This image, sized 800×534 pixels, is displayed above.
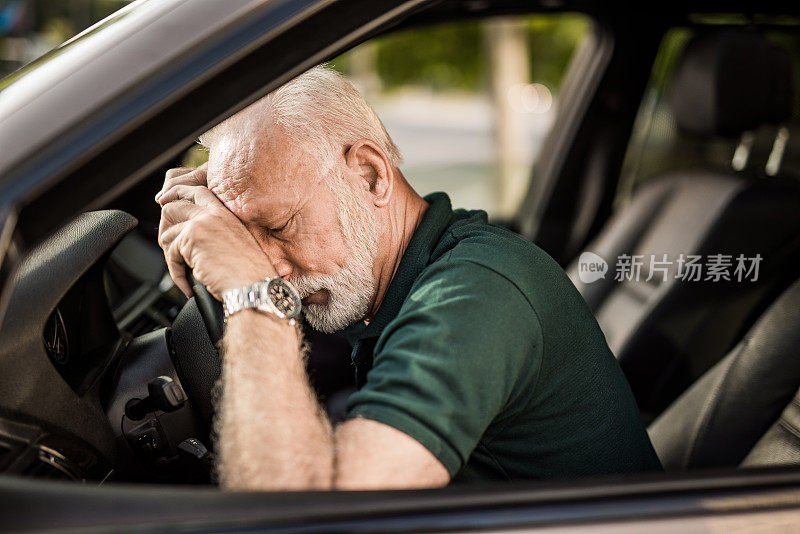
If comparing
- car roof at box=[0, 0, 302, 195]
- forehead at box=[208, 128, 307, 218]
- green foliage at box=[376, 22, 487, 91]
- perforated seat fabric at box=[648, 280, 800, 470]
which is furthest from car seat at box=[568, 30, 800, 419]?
green foliage at box=[376, 22, 487, 91]

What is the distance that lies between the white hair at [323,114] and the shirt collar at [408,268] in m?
0.16

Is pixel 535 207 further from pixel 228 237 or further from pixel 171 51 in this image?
pixel 171 51

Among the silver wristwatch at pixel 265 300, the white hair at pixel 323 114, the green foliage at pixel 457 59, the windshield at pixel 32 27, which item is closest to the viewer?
the silver wristwatch at pixel 265 300

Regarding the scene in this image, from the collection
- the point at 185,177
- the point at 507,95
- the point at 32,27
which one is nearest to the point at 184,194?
the point at 185,177

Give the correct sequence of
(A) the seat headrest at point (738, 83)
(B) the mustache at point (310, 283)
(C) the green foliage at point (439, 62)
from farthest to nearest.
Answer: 1. (C) the green foliage at point (439, 62)
2. (A) the seat headrest at point (738, 83)
3. (B) the mustache at point (310, 283)

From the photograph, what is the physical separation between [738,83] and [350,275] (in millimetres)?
1524

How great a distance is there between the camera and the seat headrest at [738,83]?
228cm

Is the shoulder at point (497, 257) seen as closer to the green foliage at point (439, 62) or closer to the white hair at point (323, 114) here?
the white hair at point (323, 114)

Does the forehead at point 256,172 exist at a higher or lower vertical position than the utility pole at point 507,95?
higher

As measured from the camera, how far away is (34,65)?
1045 millimetres

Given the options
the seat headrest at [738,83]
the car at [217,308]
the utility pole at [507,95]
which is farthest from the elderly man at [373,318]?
the utility pole at [507,95]

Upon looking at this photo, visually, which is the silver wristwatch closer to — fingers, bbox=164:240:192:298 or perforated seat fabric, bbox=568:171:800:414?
fingers, bbox=164:240:192:298

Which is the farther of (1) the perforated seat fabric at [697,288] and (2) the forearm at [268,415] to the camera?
(1) the perforated seat fabric at [697,288]

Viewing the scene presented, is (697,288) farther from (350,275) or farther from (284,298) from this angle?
(284,298)
